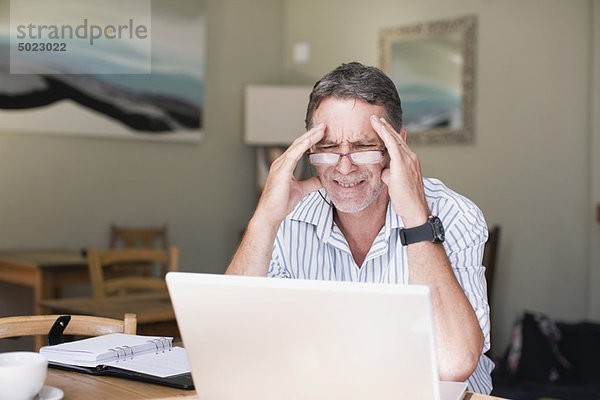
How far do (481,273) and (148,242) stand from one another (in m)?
3.71

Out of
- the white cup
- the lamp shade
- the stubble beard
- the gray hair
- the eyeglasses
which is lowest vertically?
the white cup

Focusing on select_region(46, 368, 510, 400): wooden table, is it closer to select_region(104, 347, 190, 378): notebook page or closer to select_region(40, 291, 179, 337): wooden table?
select_region(104, 347, 190, 378): notebook page

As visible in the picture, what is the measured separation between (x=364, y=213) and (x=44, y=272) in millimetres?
2437

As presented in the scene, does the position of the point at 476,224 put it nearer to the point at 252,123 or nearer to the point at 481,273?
the point at 481,273

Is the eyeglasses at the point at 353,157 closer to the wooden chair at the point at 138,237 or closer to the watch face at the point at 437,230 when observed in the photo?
the watch face at the point at 437,230

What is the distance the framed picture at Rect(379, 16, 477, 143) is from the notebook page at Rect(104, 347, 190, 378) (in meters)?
3.75

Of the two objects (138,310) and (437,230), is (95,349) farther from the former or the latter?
(138,310)

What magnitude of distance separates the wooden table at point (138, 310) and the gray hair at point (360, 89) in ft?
3.95

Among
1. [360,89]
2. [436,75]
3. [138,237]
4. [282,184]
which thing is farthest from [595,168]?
[282,184]

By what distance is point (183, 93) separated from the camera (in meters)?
5.36

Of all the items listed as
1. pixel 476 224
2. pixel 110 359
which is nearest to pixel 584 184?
pixel 476 224

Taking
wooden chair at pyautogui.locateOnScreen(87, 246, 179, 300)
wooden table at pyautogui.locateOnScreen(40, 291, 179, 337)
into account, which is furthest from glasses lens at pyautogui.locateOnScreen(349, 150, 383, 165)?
wooden chair at pyautogui.locateOnScreen(87, 246, 179, 300)

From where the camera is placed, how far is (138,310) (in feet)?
9.11

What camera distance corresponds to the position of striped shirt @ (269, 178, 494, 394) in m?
1.68
